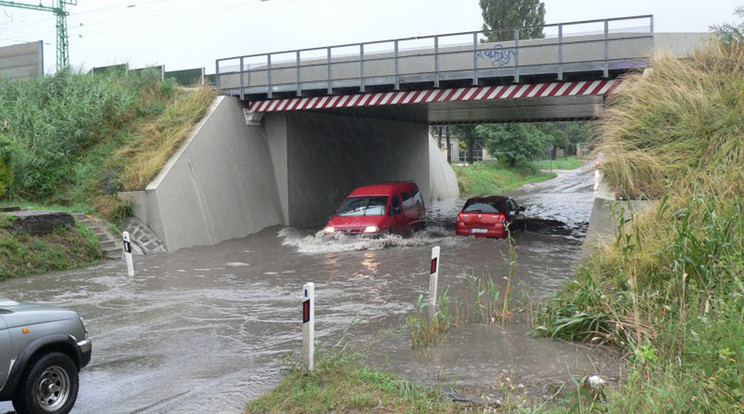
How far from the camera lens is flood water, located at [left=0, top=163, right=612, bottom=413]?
6.63 m

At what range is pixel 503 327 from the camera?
838cm

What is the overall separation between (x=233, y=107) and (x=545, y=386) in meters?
18.7

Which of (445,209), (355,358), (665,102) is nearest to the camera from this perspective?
(355,358)

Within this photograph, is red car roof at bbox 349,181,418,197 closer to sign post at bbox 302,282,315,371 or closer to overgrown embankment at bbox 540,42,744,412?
overgrown embankment at bbox 540,42,744,412

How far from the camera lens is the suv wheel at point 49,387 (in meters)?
5.55

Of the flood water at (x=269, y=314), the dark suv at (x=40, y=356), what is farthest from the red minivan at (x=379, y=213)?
the dark suv at (x=40, y=356)

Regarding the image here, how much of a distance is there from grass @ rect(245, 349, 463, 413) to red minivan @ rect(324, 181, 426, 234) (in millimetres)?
11339

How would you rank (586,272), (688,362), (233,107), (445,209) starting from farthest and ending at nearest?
(445,209)
(233,107)
(586,272)
(688,362)

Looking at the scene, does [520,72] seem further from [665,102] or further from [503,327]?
[503,327]

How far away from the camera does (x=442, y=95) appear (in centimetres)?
2027

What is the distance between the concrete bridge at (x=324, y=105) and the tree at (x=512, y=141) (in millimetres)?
32782

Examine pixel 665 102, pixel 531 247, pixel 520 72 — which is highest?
pixel 520 72

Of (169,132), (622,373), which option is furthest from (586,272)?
(169,132)

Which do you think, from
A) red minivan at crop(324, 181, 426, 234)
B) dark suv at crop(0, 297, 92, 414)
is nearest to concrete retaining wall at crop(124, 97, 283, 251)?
red minivan at crop(324, 181, 426, 234)
